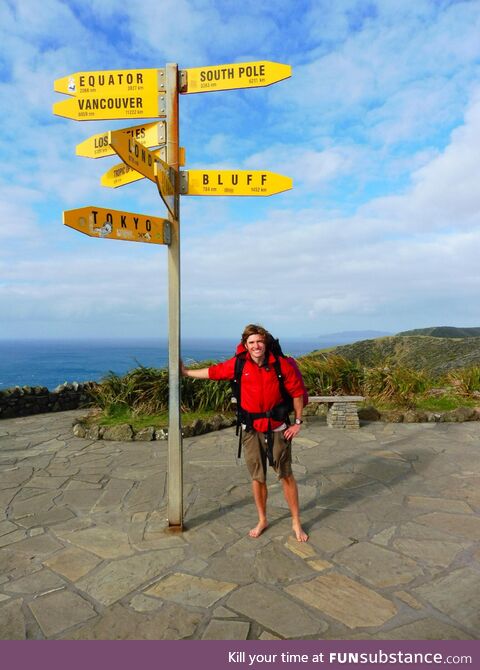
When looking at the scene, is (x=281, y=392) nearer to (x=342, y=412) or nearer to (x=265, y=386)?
(x=265, y=386)

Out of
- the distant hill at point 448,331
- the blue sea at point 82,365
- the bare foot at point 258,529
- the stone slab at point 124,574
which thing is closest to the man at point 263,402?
Result: the bare foot at point 258,529

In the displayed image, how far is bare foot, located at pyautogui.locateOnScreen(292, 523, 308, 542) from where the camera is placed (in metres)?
3.33

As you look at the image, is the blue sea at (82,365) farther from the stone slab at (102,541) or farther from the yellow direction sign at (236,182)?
the yellow direction sign at (236,182)

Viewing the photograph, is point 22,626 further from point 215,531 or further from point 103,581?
point 215,531

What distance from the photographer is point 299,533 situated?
3.35 metres

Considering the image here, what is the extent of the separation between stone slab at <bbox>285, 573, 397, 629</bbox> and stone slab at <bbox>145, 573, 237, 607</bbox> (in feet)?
1.50

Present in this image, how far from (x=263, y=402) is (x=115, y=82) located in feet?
9.02

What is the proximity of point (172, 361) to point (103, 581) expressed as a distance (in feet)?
5.26

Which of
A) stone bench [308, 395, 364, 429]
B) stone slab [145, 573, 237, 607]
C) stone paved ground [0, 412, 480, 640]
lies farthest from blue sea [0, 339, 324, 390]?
stone slab [145, 573, 237, 607]

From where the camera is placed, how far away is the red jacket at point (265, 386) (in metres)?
3.19

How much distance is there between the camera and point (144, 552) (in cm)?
317

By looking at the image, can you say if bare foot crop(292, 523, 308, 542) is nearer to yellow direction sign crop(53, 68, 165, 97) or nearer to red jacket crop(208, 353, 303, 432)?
red jacket crop(208, 353, 303, 432)

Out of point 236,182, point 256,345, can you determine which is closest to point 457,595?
point 256,345

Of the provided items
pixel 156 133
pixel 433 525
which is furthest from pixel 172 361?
pixel 433 525
